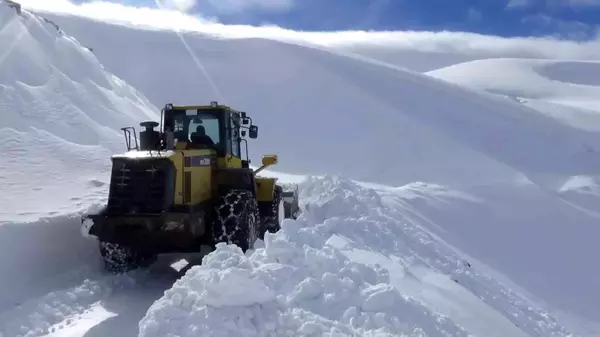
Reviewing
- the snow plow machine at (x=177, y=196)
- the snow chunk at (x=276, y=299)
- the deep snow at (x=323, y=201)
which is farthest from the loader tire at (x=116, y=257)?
the snow chunk at (x=276, y=299)

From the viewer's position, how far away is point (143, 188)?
7.21 m

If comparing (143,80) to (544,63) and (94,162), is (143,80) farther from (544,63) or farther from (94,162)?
(544,63)

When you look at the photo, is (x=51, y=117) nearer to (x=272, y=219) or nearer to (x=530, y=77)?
(x=272, y=219)

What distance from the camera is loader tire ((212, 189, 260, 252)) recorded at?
7605 mm

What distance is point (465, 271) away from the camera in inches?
423

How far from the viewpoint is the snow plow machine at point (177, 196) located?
7.11 meters

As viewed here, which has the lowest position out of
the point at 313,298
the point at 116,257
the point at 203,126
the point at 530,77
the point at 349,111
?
the point at 530,77

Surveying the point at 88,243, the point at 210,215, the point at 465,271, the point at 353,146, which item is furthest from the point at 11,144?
the point at 353,146

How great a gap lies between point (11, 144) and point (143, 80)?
74.8ft

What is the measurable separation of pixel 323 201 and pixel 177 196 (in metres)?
5.21

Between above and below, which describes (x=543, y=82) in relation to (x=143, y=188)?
below

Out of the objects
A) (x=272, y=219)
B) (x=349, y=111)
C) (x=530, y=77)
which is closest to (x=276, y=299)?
(x=272, y=219)

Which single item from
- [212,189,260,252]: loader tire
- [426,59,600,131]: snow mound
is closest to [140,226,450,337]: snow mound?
[212,189,260,252]: loader tire

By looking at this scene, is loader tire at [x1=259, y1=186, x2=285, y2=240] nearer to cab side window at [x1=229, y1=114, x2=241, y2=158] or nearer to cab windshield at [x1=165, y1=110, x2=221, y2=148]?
cab side window at [x1=229, y1=114, x2=241, y2=158]
